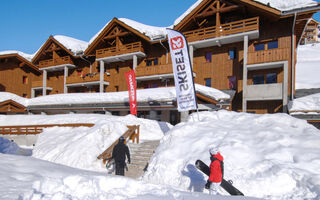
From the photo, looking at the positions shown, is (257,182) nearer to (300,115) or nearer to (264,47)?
A: (300,115)

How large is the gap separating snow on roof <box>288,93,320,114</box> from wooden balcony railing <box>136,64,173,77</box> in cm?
1103

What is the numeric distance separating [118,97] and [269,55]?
565 inches

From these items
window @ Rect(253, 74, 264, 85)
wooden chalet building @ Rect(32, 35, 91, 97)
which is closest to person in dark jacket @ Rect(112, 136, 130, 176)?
window @ Rect(253, 74, 264, 85)

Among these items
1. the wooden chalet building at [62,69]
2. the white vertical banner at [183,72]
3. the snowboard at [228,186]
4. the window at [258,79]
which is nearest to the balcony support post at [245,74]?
the window at [258,79]

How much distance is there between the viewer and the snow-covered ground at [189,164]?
3475mm

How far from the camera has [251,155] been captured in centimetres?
629

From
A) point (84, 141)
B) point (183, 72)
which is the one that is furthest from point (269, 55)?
point (84, 141)

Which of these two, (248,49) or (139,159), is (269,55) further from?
(139,159)

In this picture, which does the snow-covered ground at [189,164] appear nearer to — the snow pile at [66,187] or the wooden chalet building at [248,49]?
the snow pile at [66,187]

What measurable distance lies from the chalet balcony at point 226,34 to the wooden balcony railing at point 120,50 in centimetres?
643

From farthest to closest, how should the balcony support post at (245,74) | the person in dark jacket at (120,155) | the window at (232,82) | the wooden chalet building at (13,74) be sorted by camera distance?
the wooden chalet building at (13,74), the window at (232,82), the balcony support post at (245,74), the person in dark jacket at (120,155)

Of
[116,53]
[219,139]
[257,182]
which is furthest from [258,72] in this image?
[116,53]

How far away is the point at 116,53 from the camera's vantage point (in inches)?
956

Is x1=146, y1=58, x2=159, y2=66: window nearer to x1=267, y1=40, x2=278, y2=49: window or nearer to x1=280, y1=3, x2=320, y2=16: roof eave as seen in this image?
x1=267, y1=40, x2=278, y2=49: window
